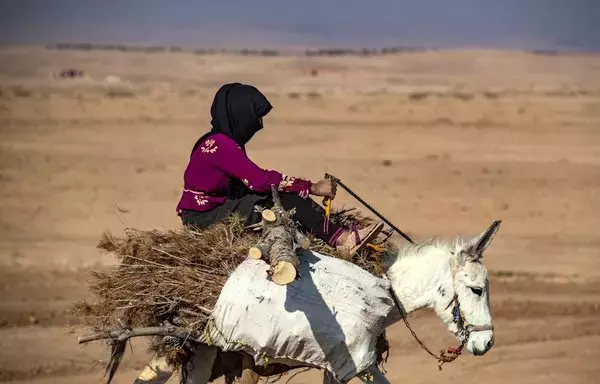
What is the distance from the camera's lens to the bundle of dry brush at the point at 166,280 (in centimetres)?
720

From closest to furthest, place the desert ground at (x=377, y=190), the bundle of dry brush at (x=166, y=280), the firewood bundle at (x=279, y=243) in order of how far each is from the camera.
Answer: the firewood bundle at (x=279, y=243) → the bundle of dry brush at (x=166, y=280) → the desert ground at (x=377, y=190)

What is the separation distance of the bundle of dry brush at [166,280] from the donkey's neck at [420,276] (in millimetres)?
183

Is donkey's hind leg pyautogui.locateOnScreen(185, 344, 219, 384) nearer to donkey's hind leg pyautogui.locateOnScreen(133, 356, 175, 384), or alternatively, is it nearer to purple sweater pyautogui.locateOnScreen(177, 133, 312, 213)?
donkey's hind leg pyautogui.locateOnScreen(133, 356, 175, 384)

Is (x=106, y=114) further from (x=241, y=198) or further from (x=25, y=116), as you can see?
(x=241, y=198)

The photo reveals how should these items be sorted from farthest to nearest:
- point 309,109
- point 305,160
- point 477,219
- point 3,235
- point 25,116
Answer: point 309,109 → point 25,116 → point 305,160 → point 477,219 → point 3,235

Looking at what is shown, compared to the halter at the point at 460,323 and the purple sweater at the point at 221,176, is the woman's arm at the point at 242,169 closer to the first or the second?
the purple sweater at the point at 221,176

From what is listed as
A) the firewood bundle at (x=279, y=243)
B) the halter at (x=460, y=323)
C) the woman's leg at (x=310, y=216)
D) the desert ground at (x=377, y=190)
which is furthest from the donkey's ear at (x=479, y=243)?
the desert ground at (x=377, y=190)

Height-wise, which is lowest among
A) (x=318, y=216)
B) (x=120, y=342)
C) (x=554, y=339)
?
(x=554, y=339)

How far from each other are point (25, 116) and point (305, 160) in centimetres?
1098

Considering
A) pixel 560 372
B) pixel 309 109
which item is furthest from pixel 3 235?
pixel 309 109

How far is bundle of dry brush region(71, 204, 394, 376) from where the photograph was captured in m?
7.20

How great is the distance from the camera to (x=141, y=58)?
8756 cm

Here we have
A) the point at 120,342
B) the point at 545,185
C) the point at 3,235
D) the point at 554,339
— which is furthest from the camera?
the point at 545,185

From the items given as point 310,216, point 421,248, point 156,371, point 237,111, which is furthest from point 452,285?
point 156,371
